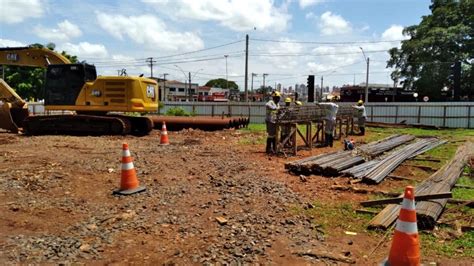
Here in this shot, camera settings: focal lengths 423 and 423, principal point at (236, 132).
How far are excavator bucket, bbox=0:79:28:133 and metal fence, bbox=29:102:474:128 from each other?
1381 cm

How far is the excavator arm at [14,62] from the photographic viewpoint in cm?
1603

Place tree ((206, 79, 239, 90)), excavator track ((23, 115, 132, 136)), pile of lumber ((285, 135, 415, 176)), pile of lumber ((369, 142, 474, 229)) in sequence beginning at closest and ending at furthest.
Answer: pile of lumber ((369, 142, 474, 229)), pile of lumber ((285, 135, 415, 176)), excavator track ((23, 115, 132, 136)), tree ((206, 79, 239, 90))

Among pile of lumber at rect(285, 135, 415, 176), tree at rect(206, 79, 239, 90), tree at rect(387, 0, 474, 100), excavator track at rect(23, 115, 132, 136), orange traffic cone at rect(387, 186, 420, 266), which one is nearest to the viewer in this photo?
orange traffic cone at rect(387, 186, 420, 266)

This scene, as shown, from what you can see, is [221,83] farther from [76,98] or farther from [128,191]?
[128,191]

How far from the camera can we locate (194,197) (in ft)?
21.1

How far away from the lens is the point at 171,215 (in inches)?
218

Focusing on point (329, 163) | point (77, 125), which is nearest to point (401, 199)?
point (329, 163)

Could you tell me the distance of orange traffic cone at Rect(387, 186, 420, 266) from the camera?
3779mm

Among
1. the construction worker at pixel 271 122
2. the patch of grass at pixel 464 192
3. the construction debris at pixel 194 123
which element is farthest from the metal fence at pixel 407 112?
the patch of grass at pixel 464 192

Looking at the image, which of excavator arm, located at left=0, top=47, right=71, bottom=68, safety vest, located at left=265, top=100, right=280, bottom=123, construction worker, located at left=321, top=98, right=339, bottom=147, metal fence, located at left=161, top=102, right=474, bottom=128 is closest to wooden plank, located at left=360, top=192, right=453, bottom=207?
safety vest, located at left=265, top=100, right=280, bottom=123

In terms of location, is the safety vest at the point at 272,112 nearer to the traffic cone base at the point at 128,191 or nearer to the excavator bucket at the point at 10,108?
the traffic cone base at the point at 128,191

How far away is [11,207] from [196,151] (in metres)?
6.34

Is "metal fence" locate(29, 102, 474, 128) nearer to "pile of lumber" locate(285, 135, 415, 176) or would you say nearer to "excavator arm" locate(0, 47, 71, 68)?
"excavator arm" locate(0, 47, 71, 68)

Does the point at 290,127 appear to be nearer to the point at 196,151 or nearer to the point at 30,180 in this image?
the point at 196,151
